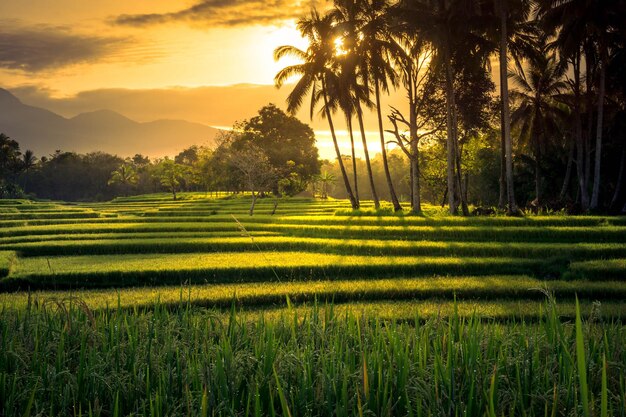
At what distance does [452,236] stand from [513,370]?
59.2 feet

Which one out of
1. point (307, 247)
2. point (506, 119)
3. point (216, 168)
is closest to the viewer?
point (307, 247)

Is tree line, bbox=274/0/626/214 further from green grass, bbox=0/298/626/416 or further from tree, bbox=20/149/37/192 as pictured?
tree, bbox=20/149/37/192

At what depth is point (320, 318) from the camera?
7055mm

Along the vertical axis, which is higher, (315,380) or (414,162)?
(414,162)

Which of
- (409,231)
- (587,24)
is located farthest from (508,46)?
(409,231)

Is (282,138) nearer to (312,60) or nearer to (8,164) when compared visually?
(312,60)

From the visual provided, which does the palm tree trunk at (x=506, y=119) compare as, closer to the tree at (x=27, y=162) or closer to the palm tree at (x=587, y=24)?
the palm tree at (x=587, y=24)

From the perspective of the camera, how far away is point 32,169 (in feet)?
321

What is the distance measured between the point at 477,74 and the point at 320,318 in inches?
1313

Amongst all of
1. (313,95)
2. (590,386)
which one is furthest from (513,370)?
(313,95)

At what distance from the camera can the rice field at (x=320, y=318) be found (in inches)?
153

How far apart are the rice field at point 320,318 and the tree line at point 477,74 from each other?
7635 millimetres

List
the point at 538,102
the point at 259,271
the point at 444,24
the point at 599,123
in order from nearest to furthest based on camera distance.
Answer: the point at 259,271 → the point at 599,123 → the point at 444,24 → the point at 538,102

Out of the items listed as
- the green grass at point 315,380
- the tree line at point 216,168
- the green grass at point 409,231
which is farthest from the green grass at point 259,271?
the tree line at point 216,168
